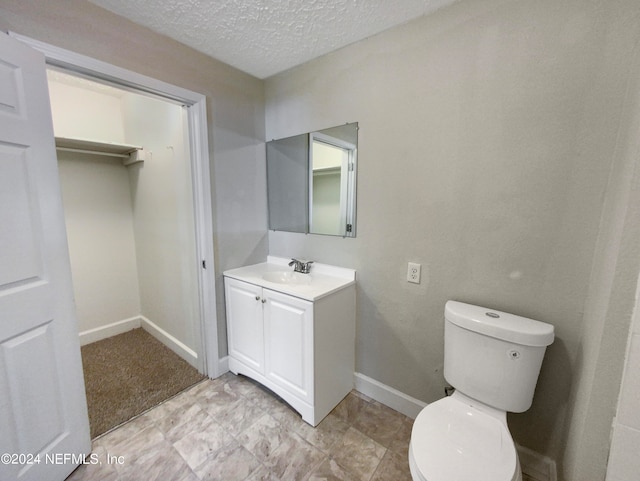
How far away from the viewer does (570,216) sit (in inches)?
43.7

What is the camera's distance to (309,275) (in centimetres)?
193

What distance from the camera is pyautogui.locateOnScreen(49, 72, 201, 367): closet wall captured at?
6.76 ft

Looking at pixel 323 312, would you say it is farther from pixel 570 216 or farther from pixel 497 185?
pixel 570 216

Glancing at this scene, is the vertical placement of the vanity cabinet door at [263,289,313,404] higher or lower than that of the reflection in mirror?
lower

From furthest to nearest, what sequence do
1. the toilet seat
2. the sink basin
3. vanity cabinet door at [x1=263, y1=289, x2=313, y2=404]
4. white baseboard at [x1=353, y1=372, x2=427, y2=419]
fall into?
the sink basin → white baseboard at [x1=353, y1=372, x2=427, y2=419] → vanity cabinet door at [x1=263, y1=289, x2=313, y2=404] → the toilet seat

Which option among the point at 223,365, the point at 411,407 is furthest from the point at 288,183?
the point at 411,407

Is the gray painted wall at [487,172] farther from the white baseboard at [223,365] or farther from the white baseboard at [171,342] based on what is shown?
the white baseboard at [171,342]

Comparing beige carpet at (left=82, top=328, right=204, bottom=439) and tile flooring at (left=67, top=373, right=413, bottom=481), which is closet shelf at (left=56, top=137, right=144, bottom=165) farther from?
tile flooring at (left=67, top=373, right=413, bottom=481)

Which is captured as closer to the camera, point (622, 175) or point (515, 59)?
point (622, 175)

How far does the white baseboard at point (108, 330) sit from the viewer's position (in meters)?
2.45

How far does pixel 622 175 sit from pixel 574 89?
0.44 metres

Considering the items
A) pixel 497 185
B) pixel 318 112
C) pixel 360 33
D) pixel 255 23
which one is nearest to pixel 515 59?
pixel 497 185

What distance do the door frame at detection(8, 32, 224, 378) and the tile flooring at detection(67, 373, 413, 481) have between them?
1.28 feet

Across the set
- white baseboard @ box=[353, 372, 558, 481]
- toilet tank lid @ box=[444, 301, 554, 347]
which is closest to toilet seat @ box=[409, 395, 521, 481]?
toilet tank lid @ box=[444, 301, 554, 347]
